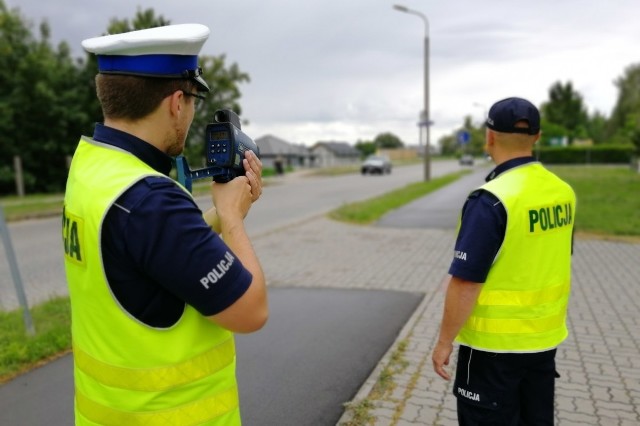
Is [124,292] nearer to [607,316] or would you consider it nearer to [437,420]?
[437,420]

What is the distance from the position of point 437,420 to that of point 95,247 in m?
2.66

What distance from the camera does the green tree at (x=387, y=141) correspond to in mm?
132250

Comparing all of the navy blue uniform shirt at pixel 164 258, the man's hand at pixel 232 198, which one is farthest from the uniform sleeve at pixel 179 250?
the man's hand at pixel 232 198

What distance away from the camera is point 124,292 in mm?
1374

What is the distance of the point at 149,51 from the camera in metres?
1.40

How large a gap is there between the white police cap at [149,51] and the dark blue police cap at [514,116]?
1.40 meters

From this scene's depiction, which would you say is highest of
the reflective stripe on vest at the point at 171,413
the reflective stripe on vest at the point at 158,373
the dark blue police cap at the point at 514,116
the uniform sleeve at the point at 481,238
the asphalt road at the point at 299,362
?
the dark blue police cap at the point at 514,116

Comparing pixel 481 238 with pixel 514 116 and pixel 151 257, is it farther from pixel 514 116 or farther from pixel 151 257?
pixel 151 257

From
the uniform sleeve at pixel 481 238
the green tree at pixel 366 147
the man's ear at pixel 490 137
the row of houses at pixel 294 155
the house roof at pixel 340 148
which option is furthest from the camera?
the green tree at pixel 366 147

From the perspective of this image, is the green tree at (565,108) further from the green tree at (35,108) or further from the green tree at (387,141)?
the green tree at (35,108)

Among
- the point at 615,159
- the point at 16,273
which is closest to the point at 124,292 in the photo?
the point at 16,273

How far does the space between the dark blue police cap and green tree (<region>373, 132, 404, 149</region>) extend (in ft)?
422

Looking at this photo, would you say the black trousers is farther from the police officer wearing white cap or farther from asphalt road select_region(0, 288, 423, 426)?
asphalt road select_region(0, 288, 423, 426)

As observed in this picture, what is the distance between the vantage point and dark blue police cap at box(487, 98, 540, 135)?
2.25 metres
